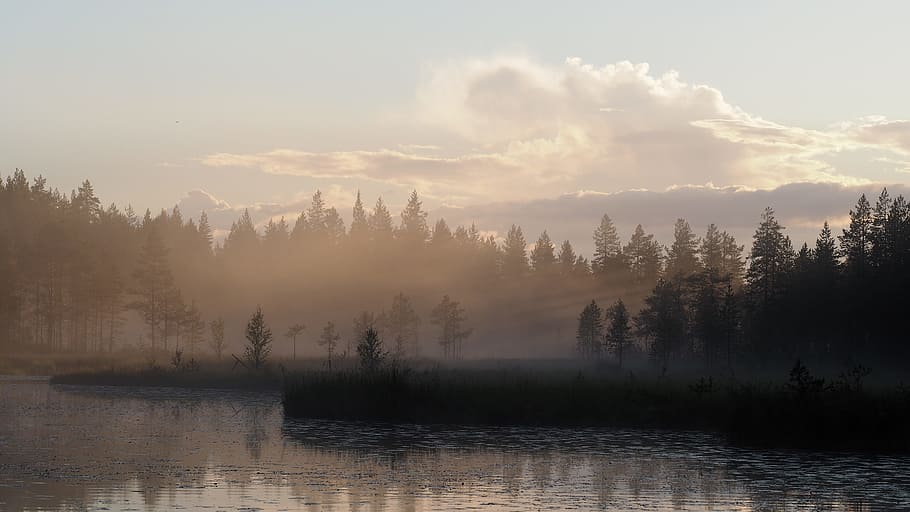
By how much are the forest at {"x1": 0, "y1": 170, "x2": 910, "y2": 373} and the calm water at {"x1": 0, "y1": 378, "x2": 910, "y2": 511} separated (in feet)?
161

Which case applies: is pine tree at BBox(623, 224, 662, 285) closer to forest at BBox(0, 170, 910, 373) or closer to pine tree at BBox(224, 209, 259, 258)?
forest at BBox(0, 170, 910, 373)

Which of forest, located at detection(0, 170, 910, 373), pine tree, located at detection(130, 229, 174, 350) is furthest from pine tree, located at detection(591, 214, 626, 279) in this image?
pine tree, located at detection(130, 229, 174, 350)

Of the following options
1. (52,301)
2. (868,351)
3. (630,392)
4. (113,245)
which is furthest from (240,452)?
(113,245)

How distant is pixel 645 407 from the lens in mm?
44000

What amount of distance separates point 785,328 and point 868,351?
8861 mm

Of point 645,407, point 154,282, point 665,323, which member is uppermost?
point 154,282

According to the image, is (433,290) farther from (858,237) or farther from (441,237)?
(858,237)

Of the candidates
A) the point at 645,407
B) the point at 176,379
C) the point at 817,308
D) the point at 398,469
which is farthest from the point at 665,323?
the point at 398,469

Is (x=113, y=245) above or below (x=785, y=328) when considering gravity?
above

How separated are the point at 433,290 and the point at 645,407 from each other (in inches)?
5621

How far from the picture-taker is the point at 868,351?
90.1m

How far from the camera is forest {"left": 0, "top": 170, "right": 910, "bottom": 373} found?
9681 cm

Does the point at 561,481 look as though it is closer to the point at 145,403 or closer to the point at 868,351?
the point at 145,403

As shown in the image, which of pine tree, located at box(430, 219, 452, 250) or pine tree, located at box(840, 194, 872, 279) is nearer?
pine tree, located at box(840, 194, 872, 279)
